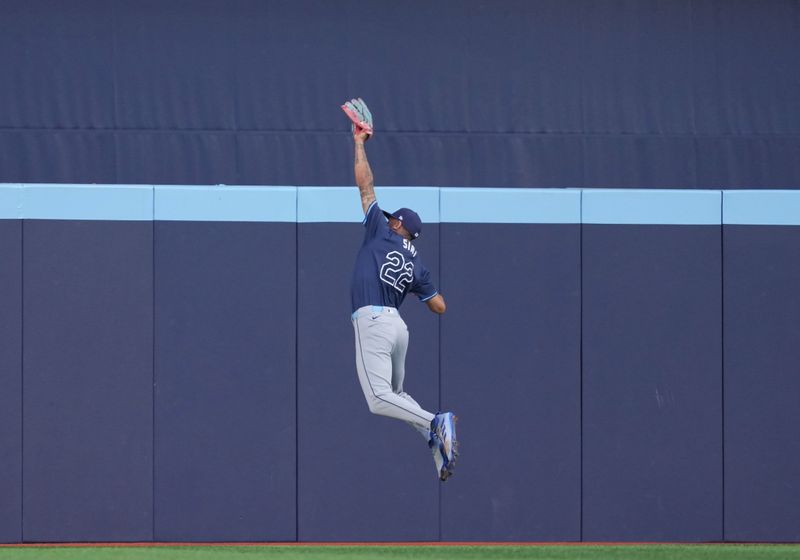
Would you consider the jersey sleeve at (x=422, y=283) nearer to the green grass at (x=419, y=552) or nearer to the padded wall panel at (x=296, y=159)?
the green grass at (x=419, y=552)

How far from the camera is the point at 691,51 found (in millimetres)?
11195

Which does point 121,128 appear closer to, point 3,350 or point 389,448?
point 3,350

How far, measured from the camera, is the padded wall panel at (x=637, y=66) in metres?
11.1

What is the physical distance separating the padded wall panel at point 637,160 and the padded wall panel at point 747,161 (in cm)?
15

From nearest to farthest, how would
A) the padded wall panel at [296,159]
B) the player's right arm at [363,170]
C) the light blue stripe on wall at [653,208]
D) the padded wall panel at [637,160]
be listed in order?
the player's right arm at [363,170], the light blue stripe on wall at [653,208], the padded wall panel at [296,159], the padded wall panel at [637,160]

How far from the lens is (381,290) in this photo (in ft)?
24.9

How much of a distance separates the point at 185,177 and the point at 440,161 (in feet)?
8.10

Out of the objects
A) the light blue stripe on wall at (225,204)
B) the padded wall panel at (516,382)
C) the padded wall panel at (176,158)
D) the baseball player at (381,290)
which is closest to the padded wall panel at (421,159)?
the padded wall panel at (176,158)

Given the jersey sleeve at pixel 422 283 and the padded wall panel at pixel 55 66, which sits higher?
the padded wall panel at pixel 55 66

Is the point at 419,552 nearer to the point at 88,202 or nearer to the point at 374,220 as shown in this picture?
the point at 374,220

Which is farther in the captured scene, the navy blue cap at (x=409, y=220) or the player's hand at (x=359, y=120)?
the navy blue cap at (x=409, y=220)

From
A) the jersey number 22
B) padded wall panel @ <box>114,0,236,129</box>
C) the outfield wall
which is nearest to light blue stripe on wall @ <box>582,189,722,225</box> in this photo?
the outfield wall

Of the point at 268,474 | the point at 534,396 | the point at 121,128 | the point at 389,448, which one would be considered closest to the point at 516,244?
the point at 534,396

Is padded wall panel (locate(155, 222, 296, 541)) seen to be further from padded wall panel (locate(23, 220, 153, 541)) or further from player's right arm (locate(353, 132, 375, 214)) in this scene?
player's right arm (locate(353, 132, 375, 214))
